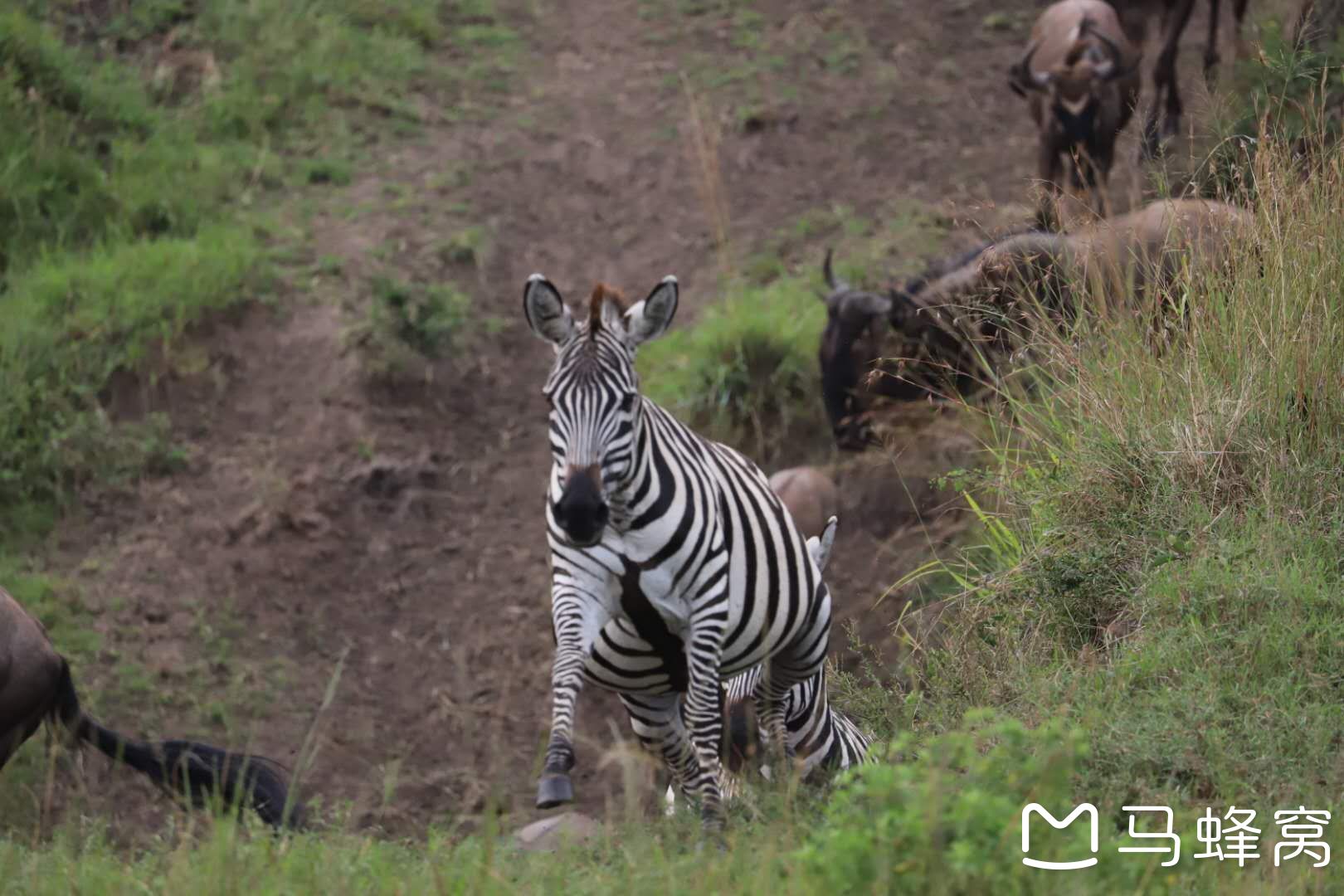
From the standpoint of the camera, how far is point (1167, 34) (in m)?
13.5

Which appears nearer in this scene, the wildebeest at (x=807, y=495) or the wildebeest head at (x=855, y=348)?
the wildebeest at (x=807, y=495)

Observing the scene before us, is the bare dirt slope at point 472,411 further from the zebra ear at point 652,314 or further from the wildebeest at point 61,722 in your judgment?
the zebra ear at point 652,314

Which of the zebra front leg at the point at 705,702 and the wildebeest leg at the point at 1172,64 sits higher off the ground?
the wildebeest leg at the point at 1172,64

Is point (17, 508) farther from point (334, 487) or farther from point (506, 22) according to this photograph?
point (506, 22)

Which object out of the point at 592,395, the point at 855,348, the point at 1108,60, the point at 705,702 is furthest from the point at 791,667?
the point at 1108,60

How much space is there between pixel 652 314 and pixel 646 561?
0.90m

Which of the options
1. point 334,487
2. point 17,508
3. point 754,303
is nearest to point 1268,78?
point 754,303

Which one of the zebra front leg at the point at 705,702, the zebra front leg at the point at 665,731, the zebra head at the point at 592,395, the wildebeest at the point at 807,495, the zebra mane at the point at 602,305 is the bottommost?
the wildebeest at the point at 807,495

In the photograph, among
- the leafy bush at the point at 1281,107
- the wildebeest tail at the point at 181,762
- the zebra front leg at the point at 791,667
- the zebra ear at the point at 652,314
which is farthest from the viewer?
the wildebeest tail at the point at 181,762

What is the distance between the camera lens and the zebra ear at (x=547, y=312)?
547 cm

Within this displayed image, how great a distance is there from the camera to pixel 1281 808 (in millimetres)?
4512

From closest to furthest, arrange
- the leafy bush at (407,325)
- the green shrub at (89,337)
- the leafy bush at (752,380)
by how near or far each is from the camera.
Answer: the green shrub at (89,337) < the leafy bush at (752,380) < the leafy bush at (407,325)

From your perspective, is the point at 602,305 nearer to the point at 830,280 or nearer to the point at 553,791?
the point at 553,791

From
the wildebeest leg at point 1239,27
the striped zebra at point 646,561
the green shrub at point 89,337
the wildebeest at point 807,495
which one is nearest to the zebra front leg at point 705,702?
the striped zebra at point 646,561
